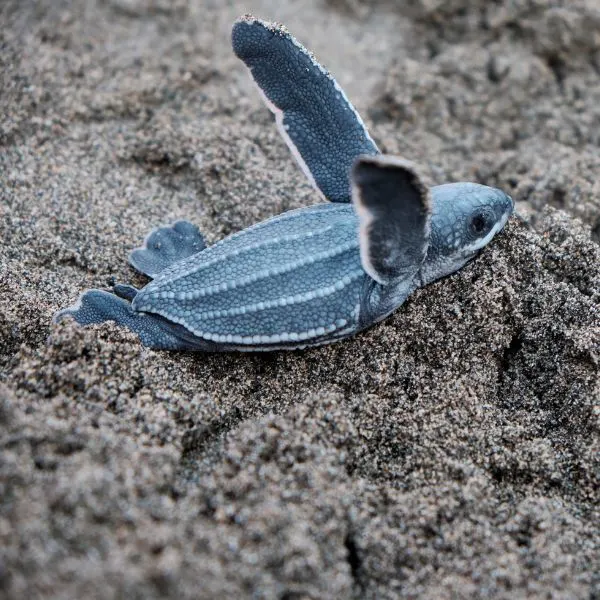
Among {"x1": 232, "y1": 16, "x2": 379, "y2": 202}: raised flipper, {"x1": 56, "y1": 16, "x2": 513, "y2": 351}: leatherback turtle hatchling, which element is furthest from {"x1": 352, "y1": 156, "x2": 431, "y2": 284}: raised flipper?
{"x1": 232, "y1": 16, "x2": 379, "y2": 202}: raised flipper

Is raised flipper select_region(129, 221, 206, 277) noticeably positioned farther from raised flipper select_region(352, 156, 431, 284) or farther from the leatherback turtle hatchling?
raised flipper select_region(352, 156, 431, 284)

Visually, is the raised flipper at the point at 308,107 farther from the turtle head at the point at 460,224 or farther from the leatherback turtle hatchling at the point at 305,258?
the turtle head at the point at 460,224

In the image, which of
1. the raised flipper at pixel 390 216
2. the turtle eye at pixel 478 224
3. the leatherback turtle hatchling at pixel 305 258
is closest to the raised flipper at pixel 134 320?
the leatherback turtle hatchling at pixel 305 258

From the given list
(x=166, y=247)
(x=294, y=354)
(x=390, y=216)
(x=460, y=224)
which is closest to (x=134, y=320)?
(x=166, y=247)

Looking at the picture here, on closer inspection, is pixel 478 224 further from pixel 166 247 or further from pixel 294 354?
pixel 166 247

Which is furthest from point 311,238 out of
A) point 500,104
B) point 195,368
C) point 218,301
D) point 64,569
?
point 500,104

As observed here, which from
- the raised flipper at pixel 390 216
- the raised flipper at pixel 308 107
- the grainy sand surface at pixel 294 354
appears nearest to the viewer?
the grainy sand surface at pixel 294 354

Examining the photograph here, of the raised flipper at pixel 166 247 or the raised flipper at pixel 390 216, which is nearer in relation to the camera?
the raised flipper at pixel 390 216
